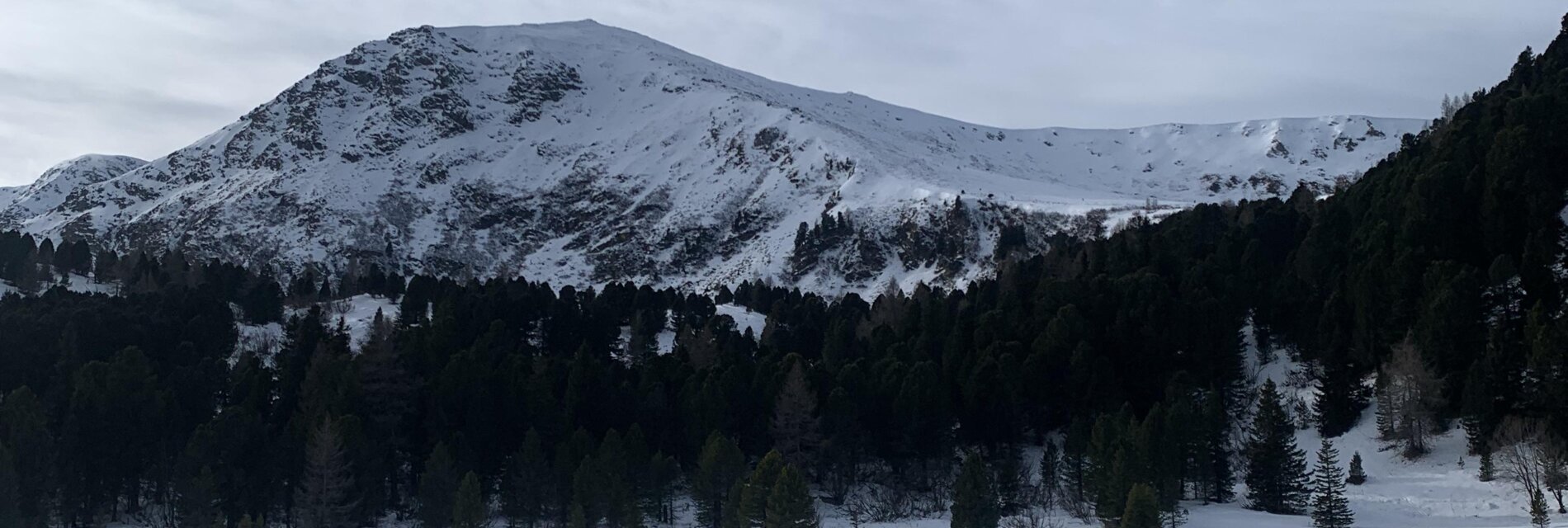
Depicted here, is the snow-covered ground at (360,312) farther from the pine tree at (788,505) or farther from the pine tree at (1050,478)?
the pine tree at (1050,478)

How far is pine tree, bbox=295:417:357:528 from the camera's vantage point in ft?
203

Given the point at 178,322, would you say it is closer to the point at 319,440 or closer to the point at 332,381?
the point at 332,381

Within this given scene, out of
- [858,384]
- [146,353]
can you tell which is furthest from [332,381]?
[858,384]

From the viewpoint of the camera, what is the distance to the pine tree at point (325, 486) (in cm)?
6181

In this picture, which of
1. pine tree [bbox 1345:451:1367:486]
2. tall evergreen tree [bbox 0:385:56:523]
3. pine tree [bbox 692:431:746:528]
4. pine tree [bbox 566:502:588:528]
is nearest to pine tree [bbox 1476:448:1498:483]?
pine tree [bbox 1345:451:1367:486]

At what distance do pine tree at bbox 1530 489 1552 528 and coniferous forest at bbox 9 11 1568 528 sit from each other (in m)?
2.89

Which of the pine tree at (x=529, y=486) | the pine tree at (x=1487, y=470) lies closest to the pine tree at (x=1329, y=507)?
the pine tree at (x=1487, y=470)

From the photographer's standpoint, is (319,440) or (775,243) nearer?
(319,440)

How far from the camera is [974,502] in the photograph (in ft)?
179

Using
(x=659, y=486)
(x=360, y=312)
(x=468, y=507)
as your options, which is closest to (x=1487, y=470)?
(x=659, y=486)

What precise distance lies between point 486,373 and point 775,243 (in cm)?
12219

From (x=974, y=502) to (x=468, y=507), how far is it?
23598 millimetres

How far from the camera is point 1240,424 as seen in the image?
71.5 meters

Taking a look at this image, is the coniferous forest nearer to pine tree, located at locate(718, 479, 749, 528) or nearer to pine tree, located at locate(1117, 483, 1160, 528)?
pine tree, located at locate(1117, 483, 1160, 528)
